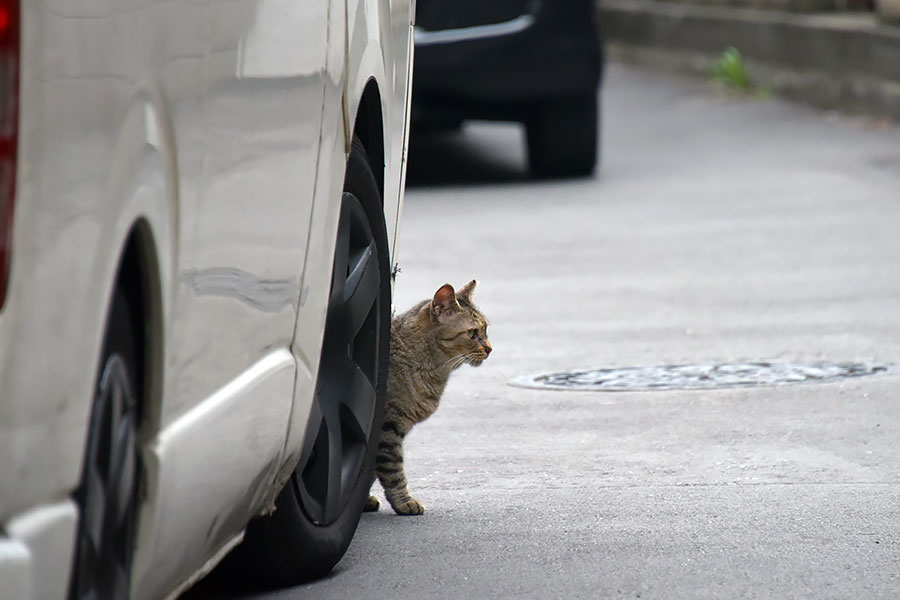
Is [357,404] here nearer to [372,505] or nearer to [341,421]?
[341,421]

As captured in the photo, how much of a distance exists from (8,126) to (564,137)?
10.9m

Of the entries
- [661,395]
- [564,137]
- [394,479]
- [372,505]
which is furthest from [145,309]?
[564,137]

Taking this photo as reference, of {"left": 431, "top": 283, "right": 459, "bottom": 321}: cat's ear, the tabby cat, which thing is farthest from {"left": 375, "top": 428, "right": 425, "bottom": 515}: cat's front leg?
{"left": 431, "top": 283, "right": 459, "bottom": 321}: cat's ear

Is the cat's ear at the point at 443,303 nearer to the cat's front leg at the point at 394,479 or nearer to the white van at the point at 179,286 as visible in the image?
the cat's front leg at the point at 394,479

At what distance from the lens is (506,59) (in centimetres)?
1219

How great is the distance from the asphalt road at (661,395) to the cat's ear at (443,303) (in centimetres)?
50

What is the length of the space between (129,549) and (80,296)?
1.87 feet

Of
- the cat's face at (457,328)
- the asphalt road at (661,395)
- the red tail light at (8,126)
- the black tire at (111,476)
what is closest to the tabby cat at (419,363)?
the cat's face at (457,328)

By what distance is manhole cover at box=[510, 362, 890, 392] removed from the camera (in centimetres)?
688

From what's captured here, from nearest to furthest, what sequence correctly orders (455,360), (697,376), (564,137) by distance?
(455,360) → (697,376) → (564,137)

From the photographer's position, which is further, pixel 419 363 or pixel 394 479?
pixel 419 363

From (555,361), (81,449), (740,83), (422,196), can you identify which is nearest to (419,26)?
(422,196)

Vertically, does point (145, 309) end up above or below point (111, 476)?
above

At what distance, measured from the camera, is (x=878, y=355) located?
287 inches
